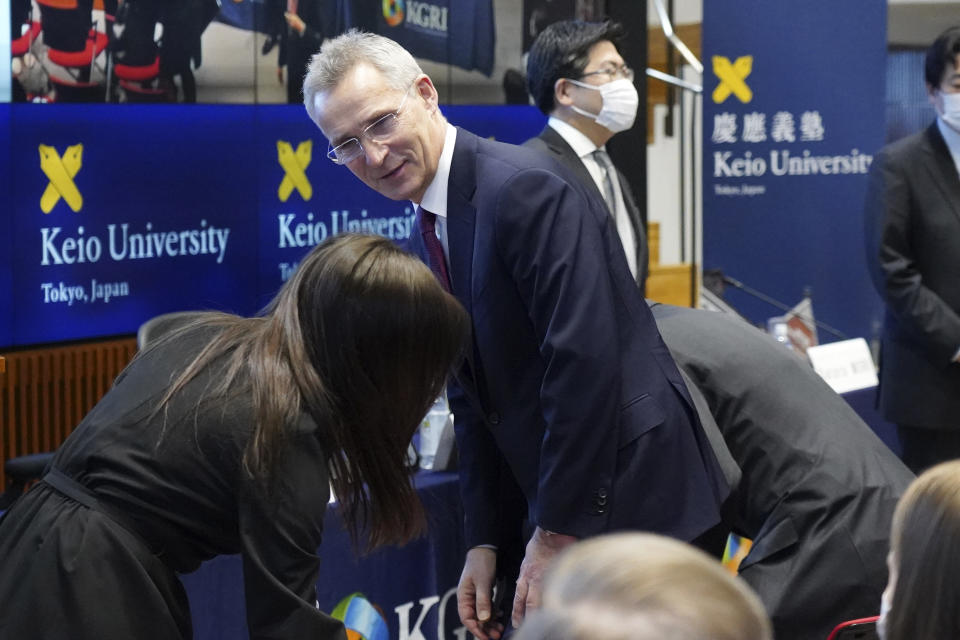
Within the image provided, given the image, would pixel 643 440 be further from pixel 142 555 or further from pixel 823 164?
pixel 823 164

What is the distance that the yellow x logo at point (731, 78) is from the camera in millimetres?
5488

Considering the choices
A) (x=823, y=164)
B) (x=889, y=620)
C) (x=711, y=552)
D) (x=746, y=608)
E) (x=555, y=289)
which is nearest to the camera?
(x=746, y=608)

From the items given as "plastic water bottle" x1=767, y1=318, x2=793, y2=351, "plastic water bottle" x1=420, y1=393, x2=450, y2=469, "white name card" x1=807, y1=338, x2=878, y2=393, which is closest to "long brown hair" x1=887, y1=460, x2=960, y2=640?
"plastic water bottle" x1=420, y1=393, x2=450, y2=469

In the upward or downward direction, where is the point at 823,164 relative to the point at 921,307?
upward

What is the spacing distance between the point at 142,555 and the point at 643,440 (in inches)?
30.3

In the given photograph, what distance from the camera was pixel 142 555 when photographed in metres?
1.63

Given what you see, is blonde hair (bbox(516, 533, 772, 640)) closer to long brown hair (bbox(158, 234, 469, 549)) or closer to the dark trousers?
long brown hair (bbox(158, 234, 469, 549))

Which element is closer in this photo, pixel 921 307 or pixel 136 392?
pixel 136 392

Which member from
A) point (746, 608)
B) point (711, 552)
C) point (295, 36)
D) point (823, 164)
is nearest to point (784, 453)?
point (711, 552)

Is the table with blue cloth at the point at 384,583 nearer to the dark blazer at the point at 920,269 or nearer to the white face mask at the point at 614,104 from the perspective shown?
the white face mask at the point at 614,104

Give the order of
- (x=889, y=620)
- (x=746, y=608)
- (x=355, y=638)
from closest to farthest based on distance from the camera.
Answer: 1. (x=746, y=608)
2. (x=889, y=620)
3. (x=355, y=638)

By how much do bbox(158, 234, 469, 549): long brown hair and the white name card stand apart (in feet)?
9.79

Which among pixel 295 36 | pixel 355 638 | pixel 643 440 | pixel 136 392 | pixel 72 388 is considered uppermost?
pixel 295 36

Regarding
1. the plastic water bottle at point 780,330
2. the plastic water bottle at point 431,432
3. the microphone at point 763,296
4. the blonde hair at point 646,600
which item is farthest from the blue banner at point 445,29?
the blonde hair at point 646,600
